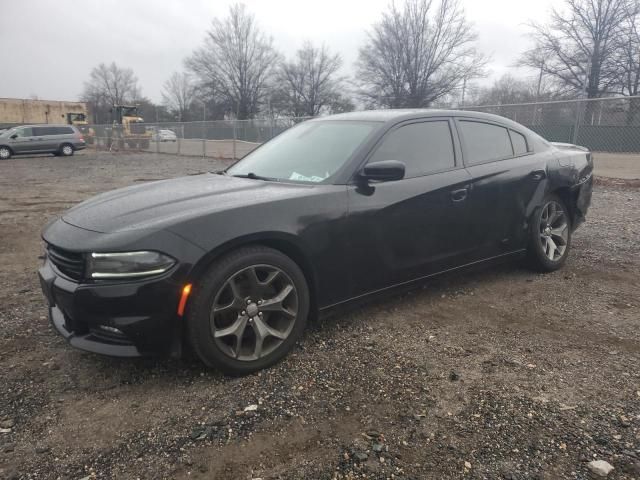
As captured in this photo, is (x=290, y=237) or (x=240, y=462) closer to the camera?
(x=240, y=462)

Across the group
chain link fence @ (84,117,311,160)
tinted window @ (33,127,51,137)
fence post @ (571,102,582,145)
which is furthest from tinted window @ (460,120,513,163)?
tinted window @ (33,127,51,137)

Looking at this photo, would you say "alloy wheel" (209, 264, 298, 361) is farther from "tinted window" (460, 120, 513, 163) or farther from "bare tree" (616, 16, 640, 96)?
"bare tree" (616, 16, 640, 96)

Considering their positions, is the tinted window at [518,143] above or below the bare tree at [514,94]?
below

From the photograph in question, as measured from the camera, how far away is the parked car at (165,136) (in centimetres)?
2548

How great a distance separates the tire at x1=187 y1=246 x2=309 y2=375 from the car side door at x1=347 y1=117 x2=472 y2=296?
50cm

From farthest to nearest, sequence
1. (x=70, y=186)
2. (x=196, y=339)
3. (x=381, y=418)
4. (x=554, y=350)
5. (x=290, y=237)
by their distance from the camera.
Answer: (x=70, y=186)
(x=554, y=350)
(x=290, y=237)
(x=196, y=339)
(x=381, y=418)

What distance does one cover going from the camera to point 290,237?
8.66 feet

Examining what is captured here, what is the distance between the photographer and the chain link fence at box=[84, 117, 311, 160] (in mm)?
20281

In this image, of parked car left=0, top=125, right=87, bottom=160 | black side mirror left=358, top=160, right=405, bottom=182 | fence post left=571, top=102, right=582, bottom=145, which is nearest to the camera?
black side mirror left=358, top=160, right=405, bottom=182

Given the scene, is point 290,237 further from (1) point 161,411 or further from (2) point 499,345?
(2) point 499,345

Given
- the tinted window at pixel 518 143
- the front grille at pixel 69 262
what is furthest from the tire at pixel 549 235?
the front grille at pixel 69 262

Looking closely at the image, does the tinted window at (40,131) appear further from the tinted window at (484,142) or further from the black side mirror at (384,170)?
the black side mirror at (384,170)

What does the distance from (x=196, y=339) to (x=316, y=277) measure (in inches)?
32.0

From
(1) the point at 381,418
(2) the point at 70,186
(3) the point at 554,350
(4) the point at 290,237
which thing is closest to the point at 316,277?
(4) the point at 290,237
